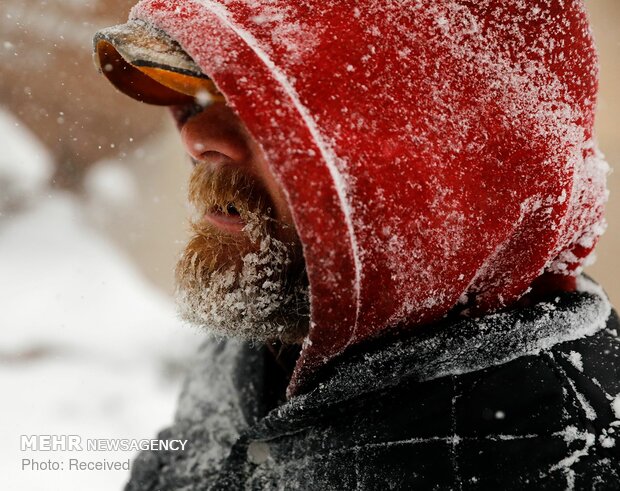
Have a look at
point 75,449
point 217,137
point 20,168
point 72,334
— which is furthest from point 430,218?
point 72,334

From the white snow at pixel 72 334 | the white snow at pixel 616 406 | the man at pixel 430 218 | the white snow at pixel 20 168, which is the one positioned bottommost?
the white snow at pixel 616 406

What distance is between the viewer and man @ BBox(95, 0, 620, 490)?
0.56 m

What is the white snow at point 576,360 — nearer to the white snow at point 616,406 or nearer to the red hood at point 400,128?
the white snow at point 616,406

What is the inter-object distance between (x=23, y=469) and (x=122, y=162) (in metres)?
1.46

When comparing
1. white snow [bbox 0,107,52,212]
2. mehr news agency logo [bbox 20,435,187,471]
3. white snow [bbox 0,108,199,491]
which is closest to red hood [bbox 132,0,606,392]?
mehr news agency logo [bbox 20,435,187,471]

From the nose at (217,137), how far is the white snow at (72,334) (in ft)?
4.88

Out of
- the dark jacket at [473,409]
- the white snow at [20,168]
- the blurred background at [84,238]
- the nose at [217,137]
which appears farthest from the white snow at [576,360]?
the white snow at [20,168]

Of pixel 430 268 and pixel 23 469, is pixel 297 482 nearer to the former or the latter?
pixel 430 268

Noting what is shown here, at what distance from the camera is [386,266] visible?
23.3 inches

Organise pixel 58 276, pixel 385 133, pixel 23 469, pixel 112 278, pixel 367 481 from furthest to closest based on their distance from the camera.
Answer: pixel 112 278
pixel 58 276
pixel 23 469
pixel 367 481
pixel 385 133

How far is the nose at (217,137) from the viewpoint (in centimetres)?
81

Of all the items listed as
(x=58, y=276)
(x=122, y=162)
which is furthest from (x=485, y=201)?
(x=58, y=276)

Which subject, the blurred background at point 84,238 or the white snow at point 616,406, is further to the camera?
the blurred background at point 84,238

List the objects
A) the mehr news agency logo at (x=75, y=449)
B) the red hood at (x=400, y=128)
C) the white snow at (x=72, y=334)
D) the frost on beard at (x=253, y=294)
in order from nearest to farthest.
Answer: the red hood at (x=400, y=128) < the frost on beard at (x=253, y=294) < the mehr news agency logo at (x=75, y=449) < the white snow at (x=72, y=334)
